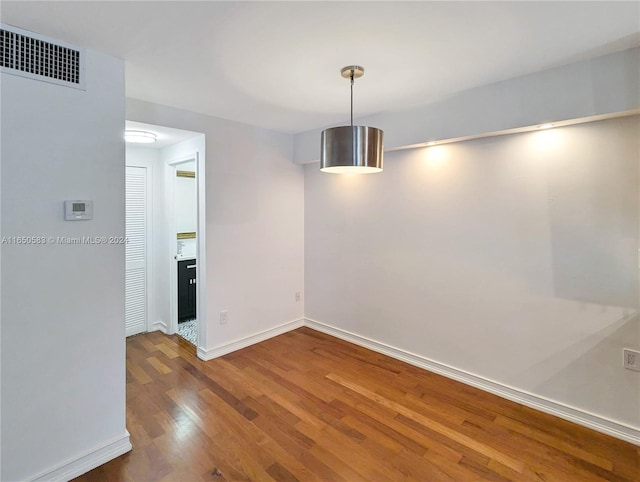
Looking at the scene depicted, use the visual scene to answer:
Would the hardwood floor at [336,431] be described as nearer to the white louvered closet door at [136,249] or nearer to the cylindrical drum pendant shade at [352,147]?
the white louvered closet door at [136,249]

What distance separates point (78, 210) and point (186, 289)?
2568 mm

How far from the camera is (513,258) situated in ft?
8.15

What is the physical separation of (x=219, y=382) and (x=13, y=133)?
2204mm

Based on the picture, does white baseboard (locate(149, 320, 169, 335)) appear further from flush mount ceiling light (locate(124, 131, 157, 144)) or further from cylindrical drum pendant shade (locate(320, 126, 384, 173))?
cylindrical drum pendant shade (locate(320, 126, 384, 173))

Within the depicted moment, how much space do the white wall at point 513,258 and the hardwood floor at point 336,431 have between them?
31 cm

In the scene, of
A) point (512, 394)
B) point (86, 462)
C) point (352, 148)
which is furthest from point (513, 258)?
point (86, 462)

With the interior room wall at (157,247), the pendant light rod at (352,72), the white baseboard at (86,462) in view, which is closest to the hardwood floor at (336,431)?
the white baseboard at (86,462)

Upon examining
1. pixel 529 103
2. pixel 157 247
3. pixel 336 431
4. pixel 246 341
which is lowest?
pixel 336 431

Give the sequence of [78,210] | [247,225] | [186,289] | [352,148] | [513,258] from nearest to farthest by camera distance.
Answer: [78,210], [352,148], [513,258], [247,225], [186,289]

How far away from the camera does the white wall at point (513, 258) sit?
2086 millimetres

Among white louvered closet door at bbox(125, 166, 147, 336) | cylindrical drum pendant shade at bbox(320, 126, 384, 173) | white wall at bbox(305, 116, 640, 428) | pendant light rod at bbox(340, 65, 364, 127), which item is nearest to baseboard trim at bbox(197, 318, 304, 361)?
white wall at bbox(305, 116, 640, 428)

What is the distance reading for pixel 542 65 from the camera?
6.75 ft

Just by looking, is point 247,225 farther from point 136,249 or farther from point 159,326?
point 159,326

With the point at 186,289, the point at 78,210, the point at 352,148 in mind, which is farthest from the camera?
the point at 186,289
